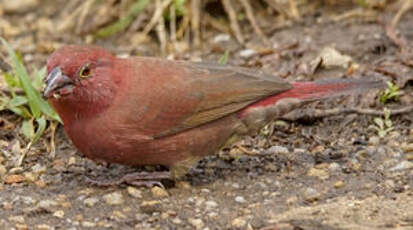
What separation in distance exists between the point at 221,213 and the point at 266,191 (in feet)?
1.47

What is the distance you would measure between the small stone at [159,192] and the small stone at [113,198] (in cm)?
22

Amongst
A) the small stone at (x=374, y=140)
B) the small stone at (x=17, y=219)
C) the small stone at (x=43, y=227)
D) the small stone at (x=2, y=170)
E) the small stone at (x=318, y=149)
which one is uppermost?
the small stone at (x=2, y=170)

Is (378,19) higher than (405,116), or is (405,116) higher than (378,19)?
(378,19)

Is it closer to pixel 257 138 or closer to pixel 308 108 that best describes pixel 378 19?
pixel 308 108

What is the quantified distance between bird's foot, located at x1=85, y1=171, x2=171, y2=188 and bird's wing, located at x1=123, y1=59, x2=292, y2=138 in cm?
35

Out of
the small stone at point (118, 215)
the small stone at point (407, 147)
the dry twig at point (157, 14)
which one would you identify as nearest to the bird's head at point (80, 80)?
the small stone at point (118, 215)

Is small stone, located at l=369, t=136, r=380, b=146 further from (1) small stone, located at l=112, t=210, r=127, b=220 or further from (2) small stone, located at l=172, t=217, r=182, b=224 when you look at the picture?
(1) small stone, located at l=112, t=210, r=127, b=220

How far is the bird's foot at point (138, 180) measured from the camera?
502 cm

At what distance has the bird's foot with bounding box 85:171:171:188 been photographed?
5016 mm

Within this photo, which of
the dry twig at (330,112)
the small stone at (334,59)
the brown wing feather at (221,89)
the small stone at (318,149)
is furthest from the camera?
the small stone at (334,59)

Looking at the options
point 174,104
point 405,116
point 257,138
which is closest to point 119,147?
point 174,104

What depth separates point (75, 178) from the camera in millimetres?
5152

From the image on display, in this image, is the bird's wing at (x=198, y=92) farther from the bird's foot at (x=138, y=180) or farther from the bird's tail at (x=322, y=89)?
the bird's foot at (x=138, y=180)

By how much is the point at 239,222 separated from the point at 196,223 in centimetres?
25
